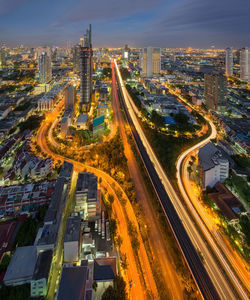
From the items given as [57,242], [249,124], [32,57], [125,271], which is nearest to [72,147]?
[57,242]

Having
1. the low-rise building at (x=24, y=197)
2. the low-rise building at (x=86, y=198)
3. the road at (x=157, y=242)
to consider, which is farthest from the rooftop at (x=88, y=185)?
the road at (x=157, y=242)

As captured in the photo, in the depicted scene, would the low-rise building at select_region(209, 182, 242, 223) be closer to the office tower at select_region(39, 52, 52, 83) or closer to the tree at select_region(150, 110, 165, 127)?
the tree at select_region(150, 110, 165, 127)

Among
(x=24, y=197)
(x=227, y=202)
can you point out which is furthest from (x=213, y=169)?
(x=24, y=197)

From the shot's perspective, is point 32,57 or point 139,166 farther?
point 32,57

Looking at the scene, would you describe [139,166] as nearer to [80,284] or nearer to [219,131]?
[80,284]

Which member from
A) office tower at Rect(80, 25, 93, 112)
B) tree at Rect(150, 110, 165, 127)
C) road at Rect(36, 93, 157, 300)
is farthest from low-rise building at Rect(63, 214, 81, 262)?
office tower at Rect(80, 25, 93, 112)

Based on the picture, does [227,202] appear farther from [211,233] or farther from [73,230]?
[73,230]
